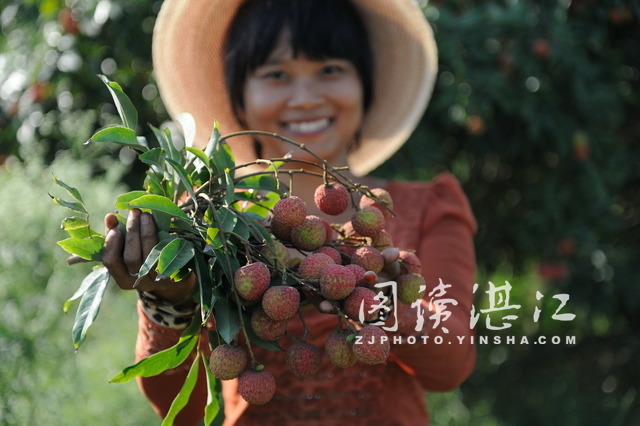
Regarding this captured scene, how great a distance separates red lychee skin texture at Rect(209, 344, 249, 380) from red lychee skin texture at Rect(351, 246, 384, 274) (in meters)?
0.15

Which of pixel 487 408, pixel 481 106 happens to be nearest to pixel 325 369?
pixel 481 106

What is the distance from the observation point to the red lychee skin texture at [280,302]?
2.62ft

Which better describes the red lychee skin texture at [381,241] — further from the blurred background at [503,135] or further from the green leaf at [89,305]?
the blurred background at [503,135]

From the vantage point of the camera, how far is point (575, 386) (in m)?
2.74

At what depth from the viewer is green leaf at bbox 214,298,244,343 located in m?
0.83

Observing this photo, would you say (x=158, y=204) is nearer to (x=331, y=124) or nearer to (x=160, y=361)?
(x=160, y=361)

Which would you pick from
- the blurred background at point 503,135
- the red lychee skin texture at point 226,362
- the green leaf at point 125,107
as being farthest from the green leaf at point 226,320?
the blurred background at point 503,135

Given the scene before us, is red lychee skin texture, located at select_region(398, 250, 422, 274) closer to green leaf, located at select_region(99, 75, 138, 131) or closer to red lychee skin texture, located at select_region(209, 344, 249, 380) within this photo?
red lychee skin texture, located at select_region(209, 344, 249, 380)

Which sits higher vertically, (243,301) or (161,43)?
(243,301)

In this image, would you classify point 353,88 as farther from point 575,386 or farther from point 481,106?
point 575,386

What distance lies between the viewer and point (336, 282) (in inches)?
31.6

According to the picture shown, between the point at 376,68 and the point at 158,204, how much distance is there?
2.39 ft

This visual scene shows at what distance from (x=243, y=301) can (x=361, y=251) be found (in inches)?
5.0

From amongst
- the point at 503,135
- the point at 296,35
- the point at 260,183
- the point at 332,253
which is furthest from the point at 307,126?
the point at 503,135
